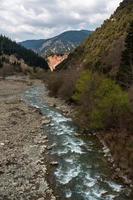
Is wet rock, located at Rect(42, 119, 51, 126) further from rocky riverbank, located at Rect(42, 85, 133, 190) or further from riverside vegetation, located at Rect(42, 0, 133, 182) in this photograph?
rocky riverbank, located at Rect(42, 85, 133, 190)

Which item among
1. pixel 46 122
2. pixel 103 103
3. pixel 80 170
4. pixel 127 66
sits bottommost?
pixel 46 122

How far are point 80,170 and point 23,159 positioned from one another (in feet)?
17.1

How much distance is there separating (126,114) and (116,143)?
4.98 metres

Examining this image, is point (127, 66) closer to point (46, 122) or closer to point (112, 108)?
point (46, 122)

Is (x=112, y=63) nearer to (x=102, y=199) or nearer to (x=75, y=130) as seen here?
(x=75, y=130)

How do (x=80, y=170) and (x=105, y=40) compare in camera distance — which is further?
(x=105, y=40)

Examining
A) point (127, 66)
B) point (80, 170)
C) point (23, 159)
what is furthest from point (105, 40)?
point (80, 170)

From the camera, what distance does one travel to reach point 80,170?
29109 millimetres

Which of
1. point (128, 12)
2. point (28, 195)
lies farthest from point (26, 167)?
point (128, 12)

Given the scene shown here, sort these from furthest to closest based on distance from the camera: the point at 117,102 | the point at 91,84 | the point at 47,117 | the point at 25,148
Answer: the point at 47,117
the point at 91,84
the point at 117,102
the point at 25,148

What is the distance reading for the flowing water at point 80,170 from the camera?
24.1 meters

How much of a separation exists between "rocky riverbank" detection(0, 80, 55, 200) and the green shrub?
5.82 m

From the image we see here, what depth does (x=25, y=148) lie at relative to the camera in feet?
115

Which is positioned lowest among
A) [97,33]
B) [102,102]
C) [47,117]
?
[47,117]
